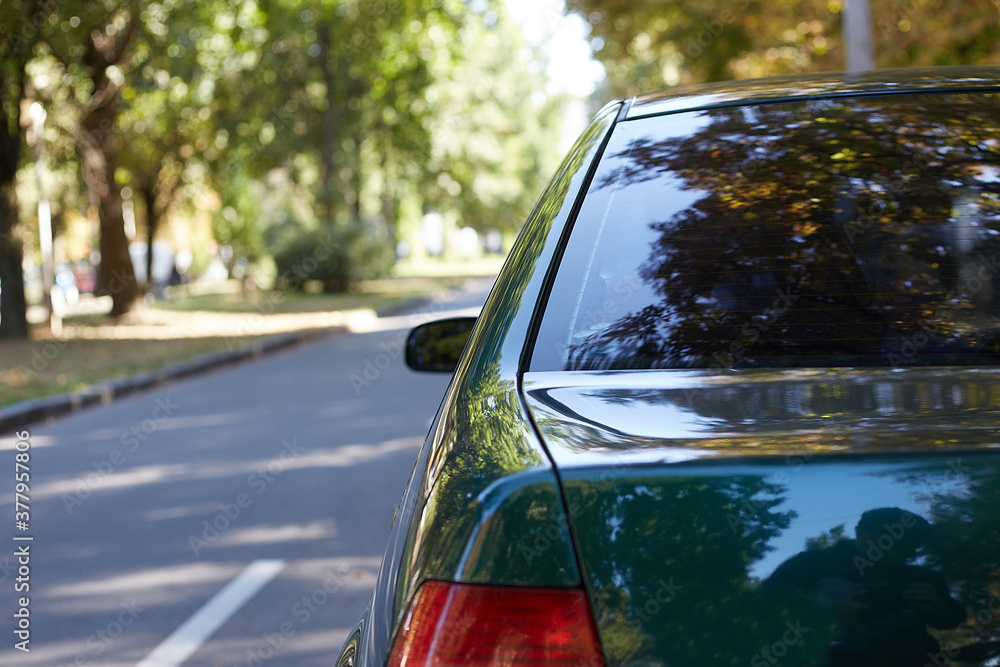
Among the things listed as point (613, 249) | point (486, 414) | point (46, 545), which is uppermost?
point (613, 249)

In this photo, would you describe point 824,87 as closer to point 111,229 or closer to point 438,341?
point 438,341

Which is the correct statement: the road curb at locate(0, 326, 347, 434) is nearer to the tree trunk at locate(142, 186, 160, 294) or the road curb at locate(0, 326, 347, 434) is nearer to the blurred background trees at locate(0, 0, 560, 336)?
the blurred background trees at locate(0, 0, 560, 336)

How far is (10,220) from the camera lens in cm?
1667

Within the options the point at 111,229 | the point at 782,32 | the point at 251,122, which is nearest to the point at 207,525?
the point at 782,32

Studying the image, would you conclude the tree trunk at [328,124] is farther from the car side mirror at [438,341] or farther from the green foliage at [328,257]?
the car side mirror at [438,341]

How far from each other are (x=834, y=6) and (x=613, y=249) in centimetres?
1617

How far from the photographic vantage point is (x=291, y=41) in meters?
31.6

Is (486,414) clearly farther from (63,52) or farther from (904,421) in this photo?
(63,52)

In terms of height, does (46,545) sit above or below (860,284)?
below

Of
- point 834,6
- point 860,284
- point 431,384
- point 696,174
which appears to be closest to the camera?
point 860,284

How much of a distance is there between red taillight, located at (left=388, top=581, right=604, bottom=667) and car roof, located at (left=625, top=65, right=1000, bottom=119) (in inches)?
53.4

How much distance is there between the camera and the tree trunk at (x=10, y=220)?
1650 centimetres

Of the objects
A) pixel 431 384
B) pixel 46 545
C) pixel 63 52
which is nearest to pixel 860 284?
pixel 46 545

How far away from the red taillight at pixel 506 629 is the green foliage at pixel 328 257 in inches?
1095
